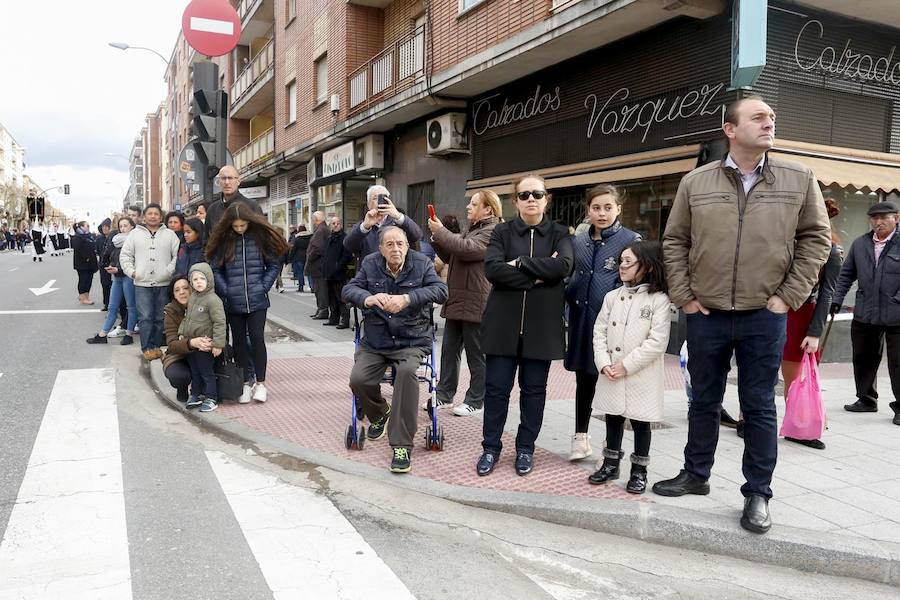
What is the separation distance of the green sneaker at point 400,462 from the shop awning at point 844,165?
609 cm

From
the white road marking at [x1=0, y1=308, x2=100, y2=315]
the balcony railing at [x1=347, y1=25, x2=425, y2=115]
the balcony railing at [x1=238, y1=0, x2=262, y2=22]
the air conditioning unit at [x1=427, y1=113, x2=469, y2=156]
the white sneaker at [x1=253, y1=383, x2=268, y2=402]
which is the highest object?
the balcony railing at [x1=238, y1=0, x2=262, y2=22]

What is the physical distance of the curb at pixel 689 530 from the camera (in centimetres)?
330

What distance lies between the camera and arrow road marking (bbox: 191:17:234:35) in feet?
24.6

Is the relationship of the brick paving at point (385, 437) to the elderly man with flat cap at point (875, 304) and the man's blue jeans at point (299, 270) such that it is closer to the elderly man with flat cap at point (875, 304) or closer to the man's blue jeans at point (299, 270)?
the elderly man with flat cap at point (875, 304)

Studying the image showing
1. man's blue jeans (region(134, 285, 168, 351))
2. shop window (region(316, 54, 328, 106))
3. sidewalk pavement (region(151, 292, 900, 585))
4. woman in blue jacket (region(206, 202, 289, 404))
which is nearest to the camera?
sidewalk pavement (region(151, 292, 900, 585))

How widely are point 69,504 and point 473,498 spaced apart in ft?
7.56

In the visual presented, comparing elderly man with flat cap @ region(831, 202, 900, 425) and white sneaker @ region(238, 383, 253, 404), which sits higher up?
elderly man with flat cap @ region(831, 202, 900, 425)

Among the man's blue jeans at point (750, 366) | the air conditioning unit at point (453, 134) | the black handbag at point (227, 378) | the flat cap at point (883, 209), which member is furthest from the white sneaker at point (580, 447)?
the air conditioning unit at point (453, 134)

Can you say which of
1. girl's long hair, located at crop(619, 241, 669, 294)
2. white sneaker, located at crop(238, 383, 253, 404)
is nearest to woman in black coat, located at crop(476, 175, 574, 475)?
girl's long hair, located at crop(619, 241, 669, 294)

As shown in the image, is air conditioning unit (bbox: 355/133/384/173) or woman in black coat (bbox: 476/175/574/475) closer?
woman in black coat (bbox: 476/175/574/475)

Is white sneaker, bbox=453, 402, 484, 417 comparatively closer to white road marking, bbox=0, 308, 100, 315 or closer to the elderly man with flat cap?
the elderly man with flat cap

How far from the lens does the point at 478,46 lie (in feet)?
37.5

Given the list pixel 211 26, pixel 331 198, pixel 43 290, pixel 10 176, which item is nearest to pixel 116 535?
pixel 211 26

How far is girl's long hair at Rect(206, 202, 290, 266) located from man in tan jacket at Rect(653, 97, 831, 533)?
370 centimetres
